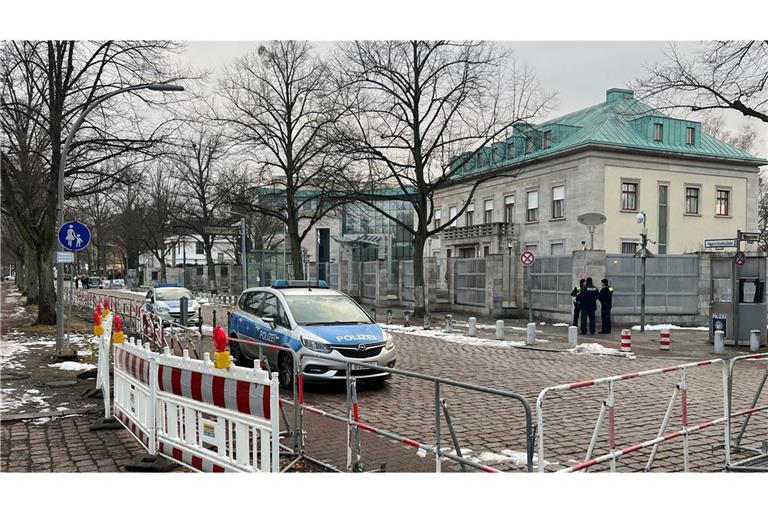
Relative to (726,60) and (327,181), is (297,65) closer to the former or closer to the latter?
(327,181)

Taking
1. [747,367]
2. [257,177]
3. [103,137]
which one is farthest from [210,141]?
[747,367]

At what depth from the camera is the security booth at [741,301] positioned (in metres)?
18.0

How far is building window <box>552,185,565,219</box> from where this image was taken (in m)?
41.2

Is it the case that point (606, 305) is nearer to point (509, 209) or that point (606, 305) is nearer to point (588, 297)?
point (588, 297)

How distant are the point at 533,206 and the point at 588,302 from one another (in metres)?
22.4

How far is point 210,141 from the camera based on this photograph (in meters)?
49.8

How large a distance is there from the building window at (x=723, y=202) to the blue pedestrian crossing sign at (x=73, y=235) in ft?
134

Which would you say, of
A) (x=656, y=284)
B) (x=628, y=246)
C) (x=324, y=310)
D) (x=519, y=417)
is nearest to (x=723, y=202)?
(x=628, y=246)

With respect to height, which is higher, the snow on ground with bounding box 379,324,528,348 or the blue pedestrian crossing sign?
the blue pedestrian crossing sign

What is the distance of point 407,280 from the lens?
122 ft

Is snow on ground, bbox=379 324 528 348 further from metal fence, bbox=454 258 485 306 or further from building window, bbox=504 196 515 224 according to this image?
building window, bbox=504 196 515 224

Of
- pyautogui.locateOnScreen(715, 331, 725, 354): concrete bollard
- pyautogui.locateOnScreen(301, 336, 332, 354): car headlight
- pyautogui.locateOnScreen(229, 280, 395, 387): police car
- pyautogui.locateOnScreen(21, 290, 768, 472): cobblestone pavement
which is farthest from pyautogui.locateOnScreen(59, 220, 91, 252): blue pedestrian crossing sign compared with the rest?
pyautogui.locateOnScreen(715, 331, 725, 354): concrete bollard

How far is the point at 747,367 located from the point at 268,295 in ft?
34.4

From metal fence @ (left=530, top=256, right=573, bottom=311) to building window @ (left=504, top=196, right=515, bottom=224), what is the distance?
18037mm
